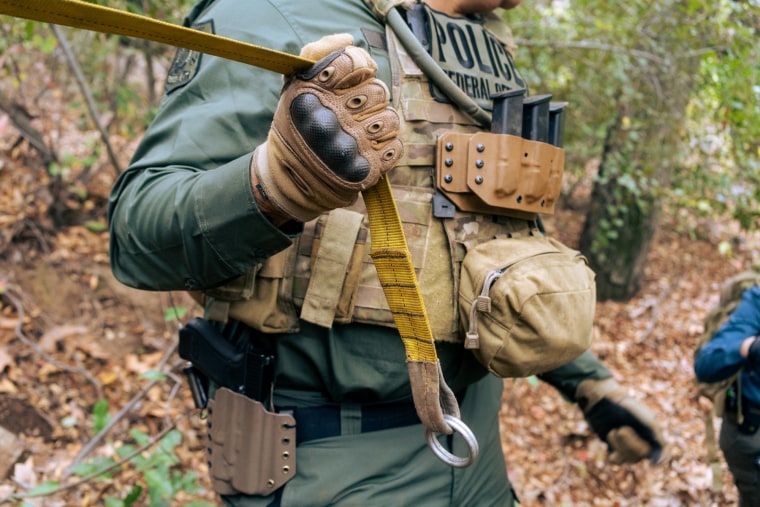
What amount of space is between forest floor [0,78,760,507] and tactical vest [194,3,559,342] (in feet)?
4.09

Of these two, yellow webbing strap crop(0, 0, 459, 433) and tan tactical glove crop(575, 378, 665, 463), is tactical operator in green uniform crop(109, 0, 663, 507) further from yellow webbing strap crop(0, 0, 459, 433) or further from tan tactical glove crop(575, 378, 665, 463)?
tan tactical glove crop(575, 378, 665, 463)

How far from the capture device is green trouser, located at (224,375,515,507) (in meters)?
1.46

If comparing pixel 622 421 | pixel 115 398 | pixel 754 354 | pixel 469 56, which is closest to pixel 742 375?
pixel 754 354

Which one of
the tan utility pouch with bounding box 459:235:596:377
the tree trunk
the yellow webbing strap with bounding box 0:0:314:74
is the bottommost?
the tree trunk

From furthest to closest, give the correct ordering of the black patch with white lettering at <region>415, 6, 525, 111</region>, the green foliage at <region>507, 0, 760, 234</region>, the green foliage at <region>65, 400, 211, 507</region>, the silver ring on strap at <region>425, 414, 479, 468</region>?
the green foliage at <region>507, 0, 760, 234</region>
the green foliage at <region>65, 400, 211, 507</region>
the black patch with white lettering at <region>415, 6, 525, 111</region>
the silver ring on strap at <region>425, 414, 479, 468</region>

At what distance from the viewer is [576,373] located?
213 centimetres

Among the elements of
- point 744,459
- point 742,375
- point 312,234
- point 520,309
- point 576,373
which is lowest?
point 744,459

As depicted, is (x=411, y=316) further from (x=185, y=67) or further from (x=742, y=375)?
→ (x=742, y=375)

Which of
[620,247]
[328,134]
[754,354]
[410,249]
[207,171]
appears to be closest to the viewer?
[328,134]

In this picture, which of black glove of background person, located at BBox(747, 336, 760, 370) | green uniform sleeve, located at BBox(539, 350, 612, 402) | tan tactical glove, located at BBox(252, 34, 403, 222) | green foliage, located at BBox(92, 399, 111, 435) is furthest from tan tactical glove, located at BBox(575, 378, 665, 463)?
green foliage, located at BBox(92, 399, 111, 435)

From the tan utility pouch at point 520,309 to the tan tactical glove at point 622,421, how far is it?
2.11 feet

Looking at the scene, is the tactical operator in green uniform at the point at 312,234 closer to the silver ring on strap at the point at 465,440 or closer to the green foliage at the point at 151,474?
the silver ring on strap at the point at 465,440

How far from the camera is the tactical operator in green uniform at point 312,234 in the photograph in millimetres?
1103

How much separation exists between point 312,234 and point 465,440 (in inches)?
21.2
